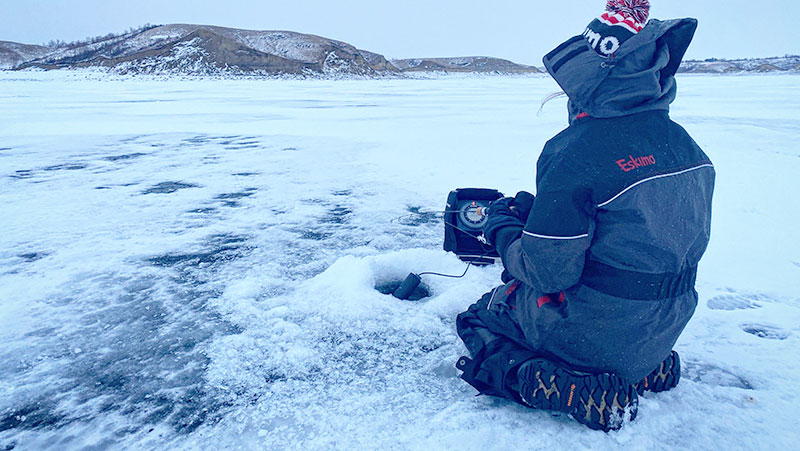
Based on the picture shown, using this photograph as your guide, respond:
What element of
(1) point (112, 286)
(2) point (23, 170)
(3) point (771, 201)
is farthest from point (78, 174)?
(3) point (771, 201)

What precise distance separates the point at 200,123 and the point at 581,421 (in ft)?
36.4

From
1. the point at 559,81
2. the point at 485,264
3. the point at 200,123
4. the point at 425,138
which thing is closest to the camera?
the point at 559,81

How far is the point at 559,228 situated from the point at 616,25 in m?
0.63

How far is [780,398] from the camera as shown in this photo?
1880 millimetres

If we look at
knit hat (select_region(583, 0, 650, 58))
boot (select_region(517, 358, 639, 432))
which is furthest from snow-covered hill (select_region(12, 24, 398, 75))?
boot (select_region(517, 358, 639, 432))

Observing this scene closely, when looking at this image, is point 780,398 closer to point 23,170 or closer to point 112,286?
point 112,286

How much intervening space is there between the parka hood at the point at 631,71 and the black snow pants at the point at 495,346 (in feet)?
2.79

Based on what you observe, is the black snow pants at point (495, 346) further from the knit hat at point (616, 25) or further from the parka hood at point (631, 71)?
the knit hat at point (616, 25)

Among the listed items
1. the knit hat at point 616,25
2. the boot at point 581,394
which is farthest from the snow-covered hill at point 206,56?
the boot at point 581,394

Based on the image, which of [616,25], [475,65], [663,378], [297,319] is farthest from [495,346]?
[475,65]

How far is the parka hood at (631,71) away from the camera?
1.43m

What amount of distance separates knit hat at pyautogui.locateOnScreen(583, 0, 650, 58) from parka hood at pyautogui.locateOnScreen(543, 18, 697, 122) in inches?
0.8

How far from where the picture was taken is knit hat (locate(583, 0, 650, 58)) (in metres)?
1.46

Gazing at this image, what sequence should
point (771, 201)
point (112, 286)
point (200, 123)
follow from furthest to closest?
1. point (200, 123)
2. point (771, 201)
3. point (112, 286)
